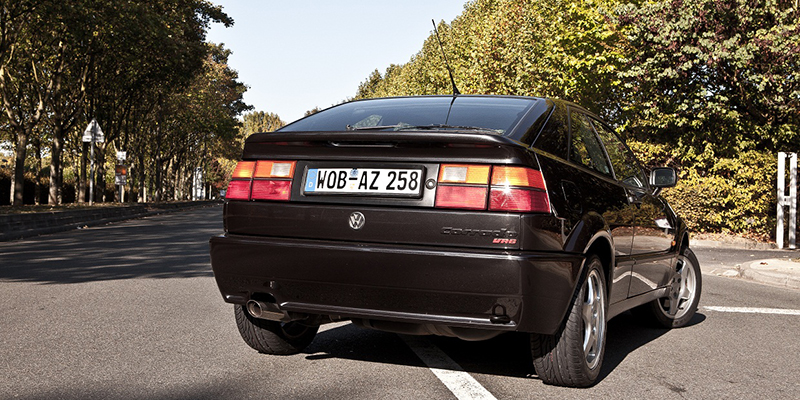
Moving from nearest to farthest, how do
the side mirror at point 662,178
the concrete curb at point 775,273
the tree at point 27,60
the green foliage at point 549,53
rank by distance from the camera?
the side mirror at point 662,178 → the concrete curb at point 775,273 → the tree at point 27,60 → the green foliage at point 549,53

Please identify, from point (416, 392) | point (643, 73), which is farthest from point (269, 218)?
point (643, 73)

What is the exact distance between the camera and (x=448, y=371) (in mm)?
4488

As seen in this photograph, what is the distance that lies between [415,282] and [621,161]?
2513 millimetres

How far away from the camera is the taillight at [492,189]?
3.72 meters

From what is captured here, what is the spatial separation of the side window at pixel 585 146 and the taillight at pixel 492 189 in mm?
744

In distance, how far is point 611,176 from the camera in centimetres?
511

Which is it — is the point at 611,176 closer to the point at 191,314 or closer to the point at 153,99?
the point at 191,314

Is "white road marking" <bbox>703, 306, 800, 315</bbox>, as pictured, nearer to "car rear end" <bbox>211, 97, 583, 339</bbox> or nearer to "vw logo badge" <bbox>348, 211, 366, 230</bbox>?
"car rear end" <bbox>211, 97, 583, 339</bbox>

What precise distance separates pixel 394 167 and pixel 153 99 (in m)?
40.5

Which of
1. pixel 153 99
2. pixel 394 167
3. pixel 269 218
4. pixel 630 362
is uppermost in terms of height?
pixel 153 99

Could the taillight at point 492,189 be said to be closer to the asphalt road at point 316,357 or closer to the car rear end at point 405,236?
the car rear end at point 405,236

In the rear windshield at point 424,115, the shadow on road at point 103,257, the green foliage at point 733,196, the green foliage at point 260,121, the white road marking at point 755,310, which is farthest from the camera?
the green foliage at point 260,121

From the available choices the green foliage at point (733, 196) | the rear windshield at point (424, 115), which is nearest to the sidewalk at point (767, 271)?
the green foliage at point (733, 196)

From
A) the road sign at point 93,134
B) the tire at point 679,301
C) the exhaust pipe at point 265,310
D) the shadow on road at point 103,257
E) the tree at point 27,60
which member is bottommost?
the shadow on road at point 103,257
